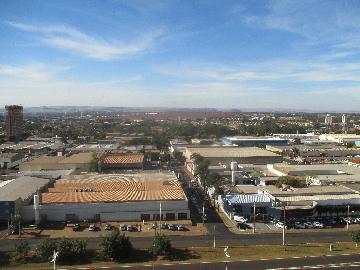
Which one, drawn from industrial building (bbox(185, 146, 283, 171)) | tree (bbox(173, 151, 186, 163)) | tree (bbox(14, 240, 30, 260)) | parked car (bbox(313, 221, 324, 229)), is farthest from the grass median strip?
tree (bbox(173, 151, 186, 163))

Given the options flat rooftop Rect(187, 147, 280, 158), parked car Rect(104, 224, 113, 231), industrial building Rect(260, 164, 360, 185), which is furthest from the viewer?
flat rooftop Rect(187, 147, 280, 158)

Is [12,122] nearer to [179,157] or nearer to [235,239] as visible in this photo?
[179,157]

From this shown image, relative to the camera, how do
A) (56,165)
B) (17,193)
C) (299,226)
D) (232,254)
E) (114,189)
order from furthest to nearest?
(56,165)
(114,189)
(17,193)
(299,226)
(232,254)

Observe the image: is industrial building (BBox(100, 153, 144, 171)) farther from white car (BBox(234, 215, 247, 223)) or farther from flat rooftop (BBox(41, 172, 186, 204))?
white car (BBox(234, 215, 247, 223))

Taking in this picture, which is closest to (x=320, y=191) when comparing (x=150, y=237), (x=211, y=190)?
(x=211, y=190)

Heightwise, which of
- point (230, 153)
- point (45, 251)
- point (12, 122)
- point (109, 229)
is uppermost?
point (12, 122)

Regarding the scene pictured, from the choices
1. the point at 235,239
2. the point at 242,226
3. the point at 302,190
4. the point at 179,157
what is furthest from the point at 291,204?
the point at 179,157

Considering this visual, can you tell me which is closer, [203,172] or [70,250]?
[70,250]

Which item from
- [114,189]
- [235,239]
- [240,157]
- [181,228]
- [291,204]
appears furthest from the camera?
[240,157]
